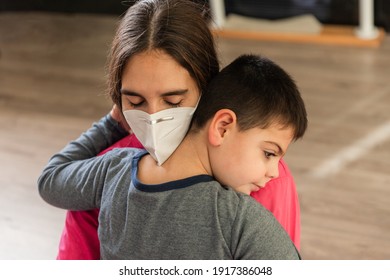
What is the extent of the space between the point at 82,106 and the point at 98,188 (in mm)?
1781

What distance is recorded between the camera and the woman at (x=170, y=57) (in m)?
1.26

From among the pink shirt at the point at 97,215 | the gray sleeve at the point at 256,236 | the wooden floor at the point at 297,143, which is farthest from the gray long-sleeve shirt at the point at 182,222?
the wooden floor at the point at 297,143

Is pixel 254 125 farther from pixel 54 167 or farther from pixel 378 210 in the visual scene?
pixel 378 210

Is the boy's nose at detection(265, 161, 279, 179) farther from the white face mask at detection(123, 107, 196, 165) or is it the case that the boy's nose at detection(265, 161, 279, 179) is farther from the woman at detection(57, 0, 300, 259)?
the white face mask at detection(123, 107, 196, 165)

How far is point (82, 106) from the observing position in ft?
10.2

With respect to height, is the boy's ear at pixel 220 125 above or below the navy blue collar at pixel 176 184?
above

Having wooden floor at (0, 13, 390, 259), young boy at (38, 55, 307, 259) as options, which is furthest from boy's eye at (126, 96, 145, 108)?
wooden floor at (0, 13, 390, 259)

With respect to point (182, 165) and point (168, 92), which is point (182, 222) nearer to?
point (182, 165)

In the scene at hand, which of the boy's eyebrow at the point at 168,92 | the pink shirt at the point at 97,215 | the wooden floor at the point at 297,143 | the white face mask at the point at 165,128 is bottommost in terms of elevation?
the wooden floor at the point at 297,143

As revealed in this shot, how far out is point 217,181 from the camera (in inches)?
50.2

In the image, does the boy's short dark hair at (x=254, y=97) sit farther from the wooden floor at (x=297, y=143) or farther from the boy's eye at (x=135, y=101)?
the wooden floor at (x=297, y=143)

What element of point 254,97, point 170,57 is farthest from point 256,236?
point 170,57

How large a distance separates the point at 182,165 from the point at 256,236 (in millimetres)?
190

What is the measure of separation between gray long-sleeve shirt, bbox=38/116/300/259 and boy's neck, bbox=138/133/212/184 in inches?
0.9
